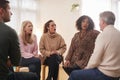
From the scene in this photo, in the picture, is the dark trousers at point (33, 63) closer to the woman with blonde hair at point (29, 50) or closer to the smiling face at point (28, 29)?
the woman with blonde hair at point (29, 50)

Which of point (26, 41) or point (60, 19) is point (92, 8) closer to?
point (60, 19)

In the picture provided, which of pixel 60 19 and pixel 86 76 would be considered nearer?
pixel 86 76

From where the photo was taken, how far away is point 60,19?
7.16 m

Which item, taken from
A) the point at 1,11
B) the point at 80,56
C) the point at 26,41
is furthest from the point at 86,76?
the point at 26,41

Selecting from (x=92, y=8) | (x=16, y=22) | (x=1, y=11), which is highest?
(x=1, y=11)

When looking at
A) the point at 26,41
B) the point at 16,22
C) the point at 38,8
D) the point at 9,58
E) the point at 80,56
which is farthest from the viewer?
the point at 38,8

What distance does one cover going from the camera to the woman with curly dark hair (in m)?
3.88

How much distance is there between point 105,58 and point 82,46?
1065 mm

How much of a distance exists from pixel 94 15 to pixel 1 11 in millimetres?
4922

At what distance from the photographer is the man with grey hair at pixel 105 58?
2.82m

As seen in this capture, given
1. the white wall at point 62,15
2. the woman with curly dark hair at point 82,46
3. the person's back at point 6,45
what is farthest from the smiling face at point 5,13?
the white wall at point 62,15

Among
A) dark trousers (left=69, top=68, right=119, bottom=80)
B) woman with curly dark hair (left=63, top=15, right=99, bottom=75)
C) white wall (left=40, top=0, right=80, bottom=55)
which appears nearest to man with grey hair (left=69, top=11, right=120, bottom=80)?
dark trousers (left=69, top=68, right=119, bottom=80)

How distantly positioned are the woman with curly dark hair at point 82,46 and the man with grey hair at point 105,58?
937 millimetres

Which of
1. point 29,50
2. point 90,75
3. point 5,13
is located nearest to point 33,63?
point 29,50
